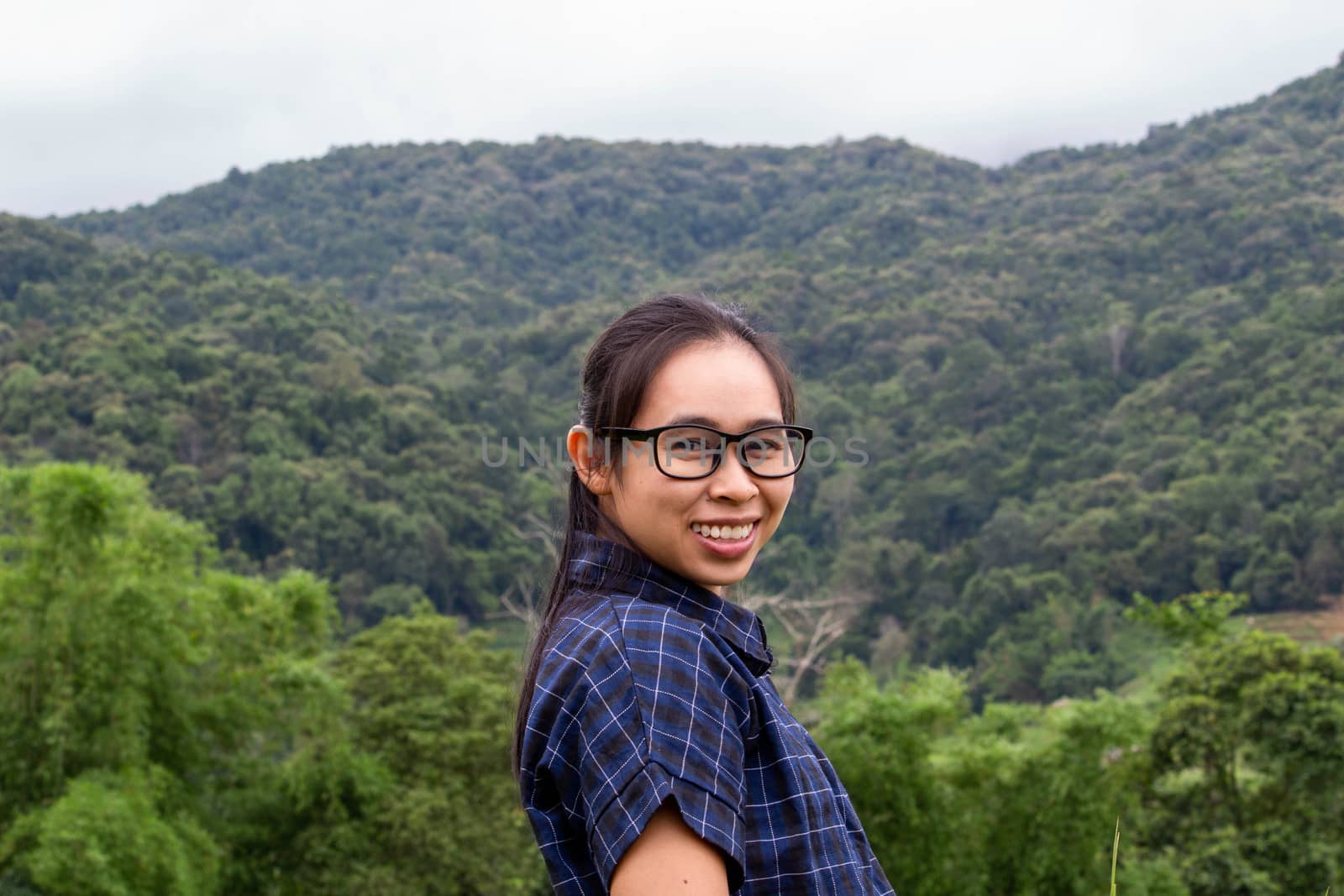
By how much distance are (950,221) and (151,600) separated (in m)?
52.7

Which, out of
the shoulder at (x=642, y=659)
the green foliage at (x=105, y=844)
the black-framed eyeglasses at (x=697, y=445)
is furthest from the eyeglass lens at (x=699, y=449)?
the green foliage at (x=105, y=844)

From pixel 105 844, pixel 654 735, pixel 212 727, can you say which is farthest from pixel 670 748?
pixel 212 727

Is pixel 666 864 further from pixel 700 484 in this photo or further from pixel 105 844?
pixel 105 844

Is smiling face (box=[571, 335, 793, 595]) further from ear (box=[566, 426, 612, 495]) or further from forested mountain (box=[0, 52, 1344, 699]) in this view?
forested mountain (box=[0, 52, 1344, 699])

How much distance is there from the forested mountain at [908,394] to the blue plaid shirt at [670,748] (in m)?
15.2

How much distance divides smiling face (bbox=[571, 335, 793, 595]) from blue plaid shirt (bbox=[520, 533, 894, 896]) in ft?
0.08

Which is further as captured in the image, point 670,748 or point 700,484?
point 700,484

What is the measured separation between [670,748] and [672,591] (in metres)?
0.20

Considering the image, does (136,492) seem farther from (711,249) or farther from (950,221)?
(711,249)

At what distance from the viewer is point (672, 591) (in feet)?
3.33

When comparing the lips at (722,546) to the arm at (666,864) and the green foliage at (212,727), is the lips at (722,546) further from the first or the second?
the green foliage at (212,727)

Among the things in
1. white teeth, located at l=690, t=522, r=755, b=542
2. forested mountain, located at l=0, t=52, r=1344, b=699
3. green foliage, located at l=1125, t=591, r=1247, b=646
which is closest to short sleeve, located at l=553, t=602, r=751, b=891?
white teeth, located at l=690, t=522, r=755, b=542

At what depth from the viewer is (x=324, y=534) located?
27.2m

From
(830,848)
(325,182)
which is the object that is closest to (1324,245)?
(830,848)
